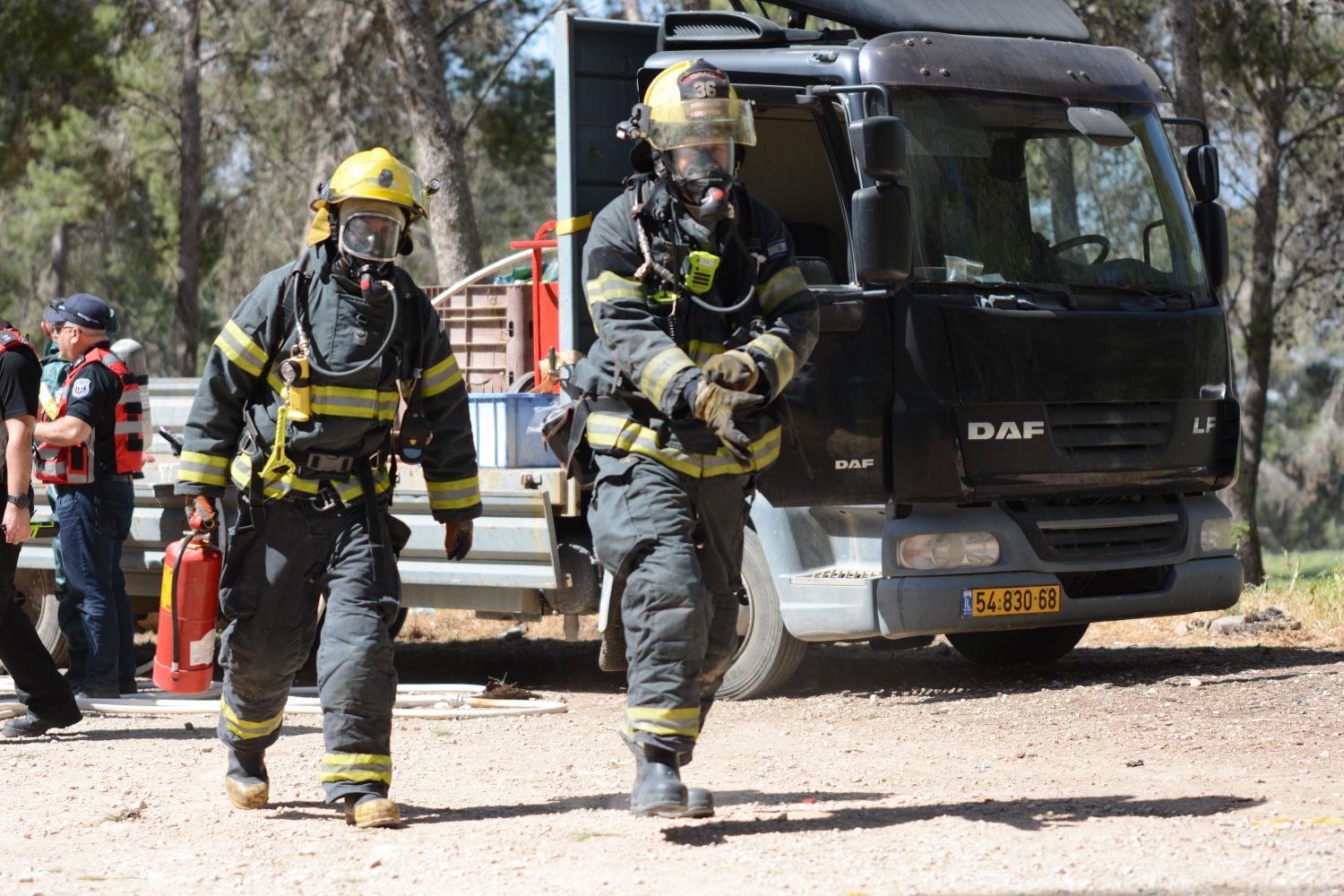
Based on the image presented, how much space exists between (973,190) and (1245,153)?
10.4 metres

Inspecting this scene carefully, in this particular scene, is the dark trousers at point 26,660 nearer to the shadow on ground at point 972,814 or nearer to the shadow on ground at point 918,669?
the shadow on ground at point 918,669

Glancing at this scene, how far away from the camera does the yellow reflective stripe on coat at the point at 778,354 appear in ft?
16.8

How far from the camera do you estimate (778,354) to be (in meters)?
5.15

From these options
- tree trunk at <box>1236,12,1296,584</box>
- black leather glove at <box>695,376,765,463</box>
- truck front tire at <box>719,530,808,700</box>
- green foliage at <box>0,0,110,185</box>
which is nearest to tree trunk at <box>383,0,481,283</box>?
truck front tire at <box>719,530,808,700</box>

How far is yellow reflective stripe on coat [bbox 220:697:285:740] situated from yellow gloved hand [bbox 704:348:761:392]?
1758 mm

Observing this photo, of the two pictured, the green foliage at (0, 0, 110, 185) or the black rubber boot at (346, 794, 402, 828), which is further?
the green foliage at (0, 0, 110, 185)

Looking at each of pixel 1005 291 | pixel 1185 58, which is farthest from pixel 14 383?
pixel 1185 58

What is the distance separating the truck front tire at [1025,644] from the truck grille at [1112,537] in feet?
3.44

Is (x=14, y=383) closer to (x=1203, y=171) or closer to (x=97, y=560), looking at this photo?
(x=97, y=560)

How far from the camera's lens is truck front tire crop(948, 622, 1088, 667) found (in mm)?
9203

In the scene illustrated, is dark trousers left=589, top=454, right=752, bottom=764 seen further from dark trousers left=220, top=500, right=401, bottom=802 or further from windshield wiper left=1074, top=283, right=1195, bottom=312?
windshield wiper left=1074, top=283, right=1195, bottom=312

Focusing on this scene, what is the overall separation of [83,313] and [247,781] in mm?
3364

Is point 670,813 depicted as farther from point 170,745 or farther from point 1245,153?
point 1245,153

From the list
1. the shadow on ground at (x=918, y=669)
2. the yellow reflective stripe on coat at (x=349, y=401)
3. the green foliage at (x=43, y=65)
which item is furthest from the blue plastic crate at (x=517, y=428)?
the green foliage at (x=43, y=65)
